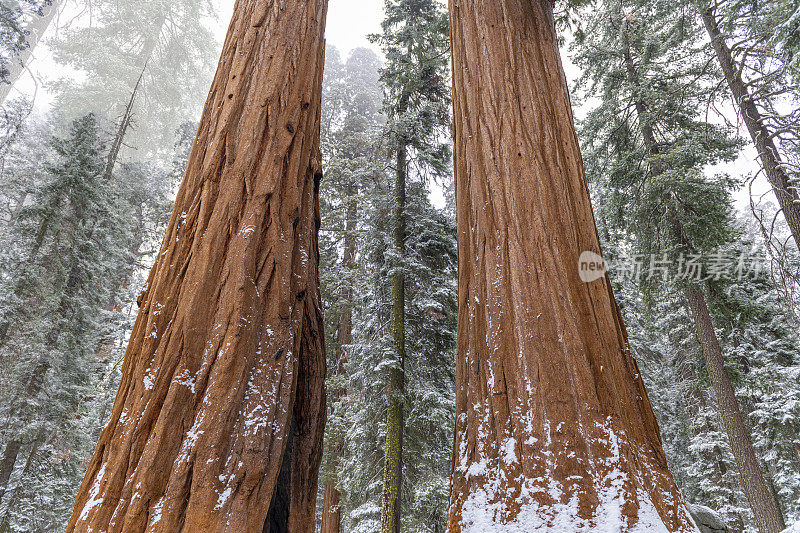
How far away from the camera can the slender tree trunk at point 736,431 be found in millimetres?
9078

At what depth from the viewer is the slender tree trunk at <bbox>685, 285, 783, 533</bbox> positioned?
29.8ft

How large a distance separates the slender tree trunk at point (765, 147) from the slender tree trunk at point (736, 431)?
10.3ft

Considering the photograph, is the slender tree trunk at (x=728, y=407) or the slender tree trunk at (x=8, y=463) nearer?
the slender tree trunk at (x=728, y=407)

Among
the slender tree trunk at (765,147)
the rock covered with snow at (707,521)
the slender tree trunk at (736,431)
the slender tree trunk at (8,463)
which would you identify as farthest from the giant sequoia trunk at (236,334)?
the slender tree trunk at (8,463)

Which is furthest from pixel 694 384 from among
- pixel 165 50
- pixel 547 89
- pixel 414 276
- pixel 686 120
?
pixel 165 50

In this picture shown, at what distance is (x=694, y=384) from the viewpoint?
12.0 m

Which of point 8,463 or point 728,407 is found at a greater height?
point 728,407

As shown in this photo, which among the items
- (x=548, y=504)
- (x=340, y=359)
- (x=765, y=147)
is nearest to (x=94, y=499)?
(x=548, y=504)

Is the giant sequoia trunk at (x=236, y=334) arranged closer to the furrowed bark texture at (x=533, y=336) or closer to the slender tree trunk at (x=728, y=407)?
the furrowed bark texture at (x=533, y=336)

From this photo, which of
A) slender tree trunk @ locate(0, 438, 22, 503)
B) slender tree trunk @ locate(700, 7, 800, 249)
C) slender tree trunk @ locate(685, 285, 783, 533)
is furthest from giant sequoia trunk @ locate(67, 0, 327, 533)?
slender tree trunk @ locate(0, 438, 22, 503)

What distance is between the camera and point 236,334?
2.04 m

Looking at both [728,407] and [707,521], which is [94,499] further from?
[728,407]

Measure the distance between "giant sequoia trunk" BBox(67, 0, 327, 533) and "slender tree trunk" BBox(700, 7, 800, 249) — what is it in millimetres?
7188

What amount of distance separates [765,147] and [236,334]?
377 inches
